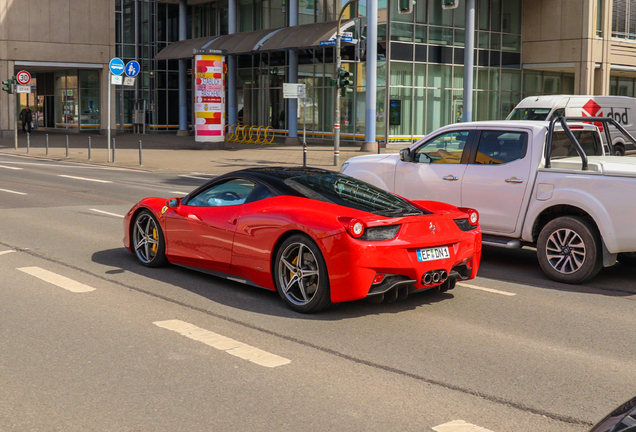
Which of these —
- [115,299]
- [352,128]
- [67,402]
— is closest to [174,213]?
[115,299]

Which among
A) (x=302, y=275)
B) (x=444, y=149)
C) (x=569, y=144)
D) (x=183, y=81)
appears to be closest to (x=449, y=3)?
(x=444, y=149)

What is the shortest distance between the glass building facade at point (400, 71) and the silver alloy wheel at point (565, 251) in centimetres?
2658

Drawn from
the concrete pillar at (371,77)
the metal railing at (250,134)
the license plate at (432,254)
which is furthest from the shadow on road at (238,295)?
the metal railing at (250,134)

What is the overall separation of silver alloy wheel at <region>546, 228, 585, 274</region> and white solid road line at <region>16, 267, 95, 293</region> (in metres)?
4.97

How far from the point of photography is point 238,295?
7.47m

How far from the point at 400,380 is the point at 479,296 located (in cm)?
288

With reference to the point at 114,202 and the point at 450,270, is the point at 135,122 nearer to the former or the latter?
the point at 114,202

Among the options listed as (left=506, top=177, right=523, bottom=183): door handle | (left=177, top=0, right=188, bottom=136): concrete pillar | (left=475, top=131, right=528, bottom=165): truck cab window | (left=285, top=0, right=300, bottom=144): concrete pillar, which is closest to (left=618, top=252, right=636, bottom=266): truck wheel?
(left=506, top=177, right=523, bottom=183): door handle

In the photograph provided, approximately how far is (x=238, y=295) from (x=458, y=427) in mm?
3681

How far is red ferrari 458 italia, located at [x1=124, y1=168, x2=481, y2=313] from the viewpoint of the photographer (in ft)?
21.1

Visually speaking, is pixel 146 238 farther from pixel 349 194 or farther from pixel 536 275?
pixel 536 275

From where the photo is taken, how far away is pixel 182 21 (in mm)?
49469

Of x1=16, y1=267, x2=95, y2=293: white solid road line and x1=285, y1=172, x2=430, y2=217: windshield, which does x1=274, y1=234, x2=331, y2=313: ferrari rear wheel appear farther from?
x1=16, y1=267, x2=95, y2=293: white solid road line

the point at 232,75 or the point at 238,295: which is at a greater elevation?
the point at 232,75
